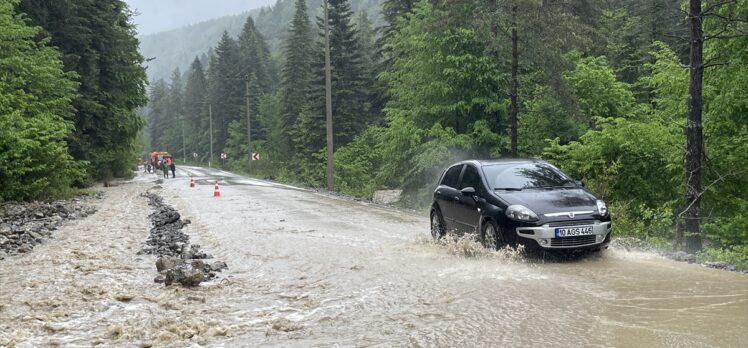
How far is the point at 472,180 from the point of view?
1005 cm

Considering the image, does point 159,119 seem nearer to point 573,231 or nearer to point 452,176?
point 452,176

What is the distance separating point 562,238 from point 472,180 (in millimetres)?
2108

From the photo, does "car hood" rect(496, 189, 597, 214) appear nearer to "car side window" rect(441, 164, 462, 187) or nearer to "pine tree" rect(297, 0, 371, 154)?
"car side window" rect(441, 164, 462, 187)

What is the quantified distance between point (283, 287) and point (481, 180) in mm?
3689

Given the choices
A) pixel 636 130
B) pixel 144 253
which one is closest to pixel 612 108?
pixel 636 130

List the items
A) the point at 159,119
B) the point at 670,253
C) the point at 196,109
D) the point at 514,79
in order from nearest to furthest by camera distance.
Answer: the point at 670,253 → the point at 514,79 → the point at 196,109 → the point at 159,119

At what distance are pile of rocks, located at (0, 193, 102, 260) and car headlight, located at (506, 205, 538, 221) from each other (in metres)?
8.94

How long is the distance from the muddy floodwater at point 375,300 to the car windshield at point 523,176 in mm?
1138

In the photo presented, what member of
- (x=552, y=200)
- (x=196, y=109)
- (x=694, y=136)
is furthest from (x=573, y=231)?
(x=196, y=109)

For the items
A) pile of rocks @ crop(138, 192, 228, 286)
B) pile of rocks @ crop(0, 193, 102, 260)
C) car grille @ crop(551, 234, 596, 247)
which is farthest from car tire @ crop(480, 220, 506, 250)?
pile of rocks @ crop(0, 193, 102, 260)

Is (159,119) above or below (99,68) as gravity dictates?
above

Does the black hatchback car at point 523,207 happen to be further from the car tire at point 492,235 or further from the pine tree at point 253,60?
the pine tree at point 253,60

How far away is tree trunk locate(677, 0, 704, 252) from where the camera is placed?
10500mm

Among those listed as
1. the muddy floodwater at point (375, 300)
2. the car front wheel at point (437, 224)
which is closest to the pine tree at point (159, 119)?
the car front wheel at point (437, 224)
